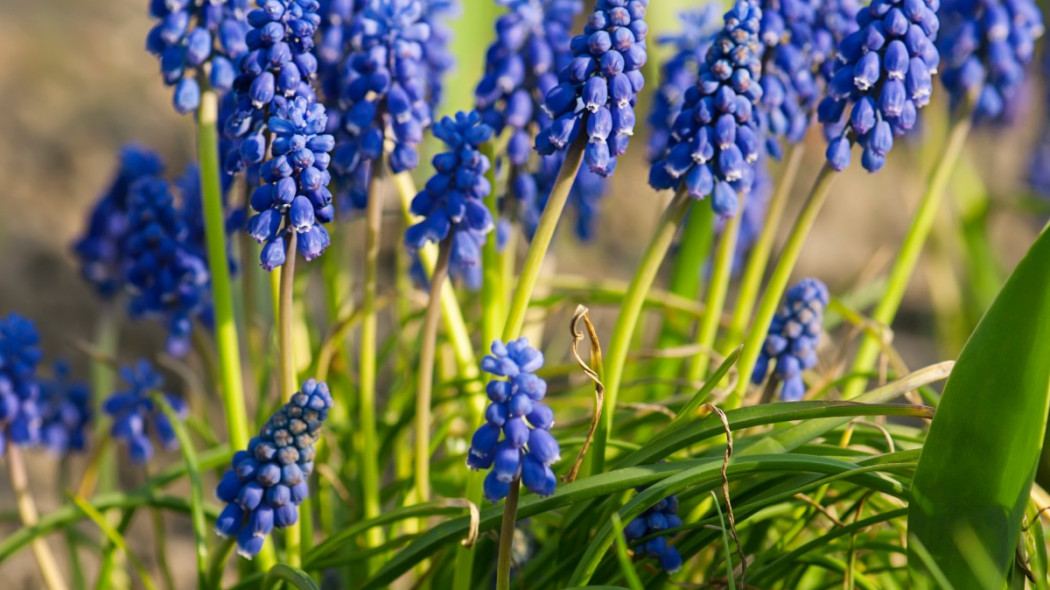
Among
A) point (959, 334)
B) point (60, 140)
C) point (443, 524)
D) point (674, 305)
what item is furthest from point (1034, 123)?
point (443, 524)

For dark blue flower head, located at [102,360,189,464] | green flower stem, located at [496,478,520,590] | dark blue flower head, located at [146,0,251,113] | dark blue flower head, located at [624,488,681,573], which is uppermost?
dark blue flower head, located at [146,0,251,113]

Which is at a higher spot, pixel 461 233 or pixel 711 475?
pixel 461 233

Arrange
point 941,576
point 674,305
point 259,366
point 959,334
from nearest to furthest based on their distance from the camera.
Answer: point 941,576
point 674,305
point 259,366
point 959,334

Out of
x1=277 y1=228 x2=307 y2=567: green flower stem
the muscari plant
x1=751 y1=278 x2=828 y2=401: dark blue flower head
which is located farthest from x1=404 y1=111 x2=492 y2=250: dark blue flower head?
x1=751 y1=278 x2=828 y2=401: dark blue flower head

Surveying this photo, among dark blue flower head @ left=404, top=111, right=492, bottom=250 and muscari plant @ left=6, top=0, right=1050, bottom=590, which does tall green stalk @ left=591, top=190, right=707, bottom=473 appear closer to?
muscari plant @ left=6, top=0, right=1050, bottom=590

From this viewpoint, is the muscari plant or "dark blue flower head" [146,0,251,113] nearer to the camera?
the muscari plant

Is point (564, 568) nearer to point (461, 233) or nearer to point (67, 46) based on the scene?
point (461, 233)

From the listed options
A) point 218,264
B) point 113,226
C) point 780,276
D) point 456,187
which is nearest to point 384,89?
point 456,187
